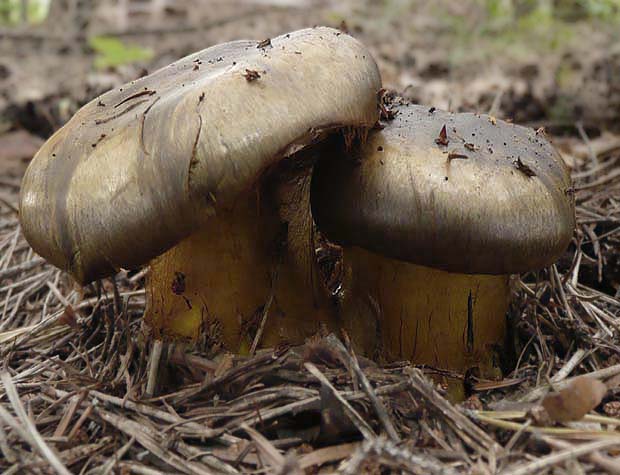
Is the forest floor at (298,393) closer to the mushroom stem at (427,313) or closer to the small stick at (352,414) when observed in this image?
the small stick at (352,414)

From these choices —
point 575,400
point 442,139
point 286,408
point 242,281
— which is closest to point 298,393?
point 286,408

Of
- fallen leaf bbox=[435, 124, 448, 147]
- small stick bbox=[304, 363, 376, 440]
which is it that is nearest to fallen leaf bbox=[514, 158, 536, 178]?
fallen leaf bbox=[435, 124, 448, 147]

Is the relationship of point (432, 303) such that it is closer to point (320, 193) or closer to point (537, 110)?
point (320, 193)

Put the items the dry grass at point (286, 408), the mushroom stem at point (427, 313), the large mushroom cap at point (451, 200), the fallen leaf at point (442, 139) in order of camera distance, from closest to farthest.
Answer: the dry grass at point (286, 408), the large mushroom cap at point (451, 200), the fallen leaf at point (442, 139), the mushroom stem at point (427, 313)

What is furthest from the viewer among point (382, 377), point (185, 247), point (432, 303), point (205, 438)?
point (432, 303)

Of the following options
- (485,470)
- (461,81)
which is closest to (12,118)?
(461,81)

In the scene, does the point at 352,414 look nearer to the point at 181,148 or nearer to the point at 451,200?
the point at 451,200

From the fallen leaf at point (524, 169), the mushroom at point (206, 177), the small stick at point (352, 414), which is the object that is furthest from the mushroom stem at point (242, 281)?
the fallen leaf at point (524, 169)
